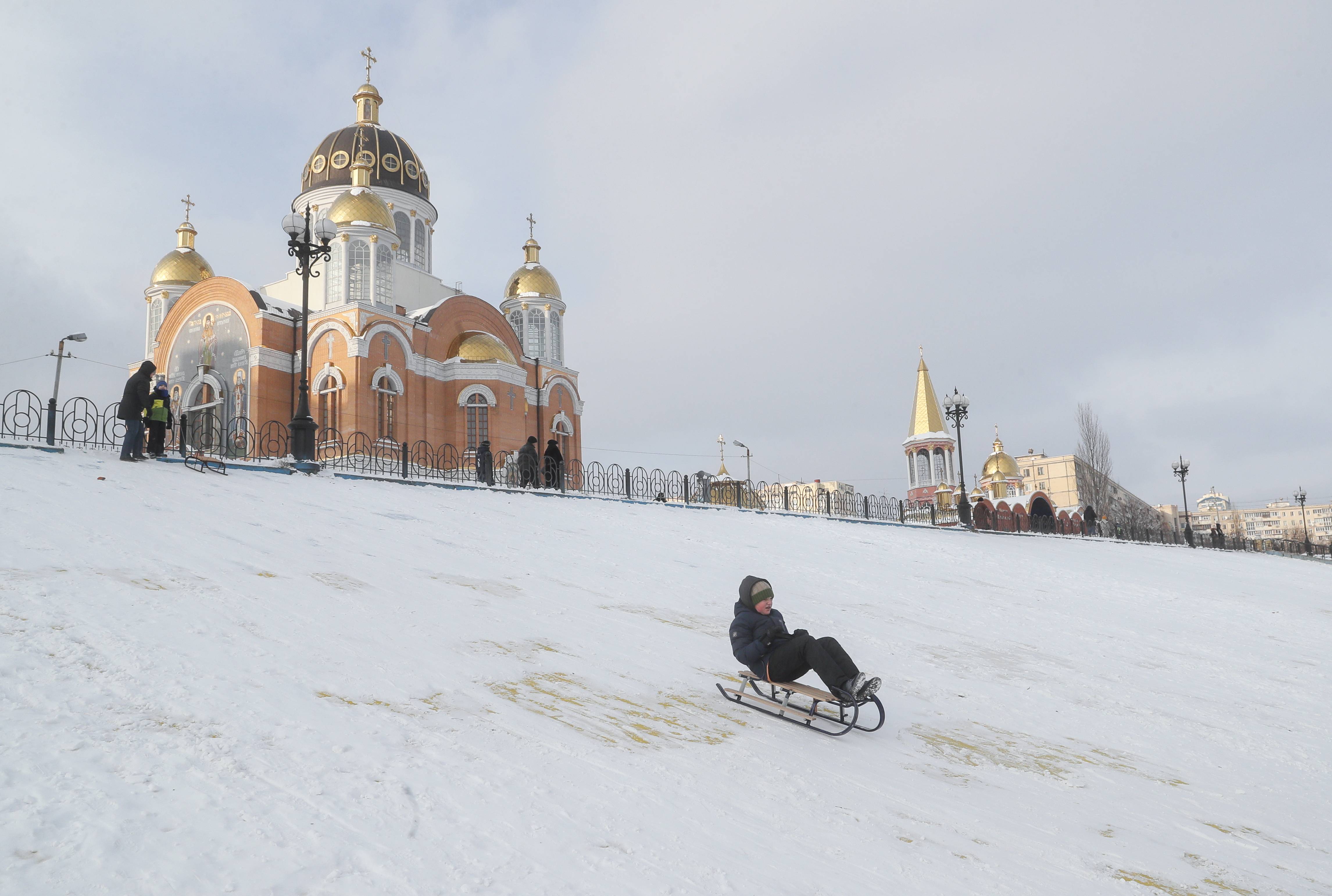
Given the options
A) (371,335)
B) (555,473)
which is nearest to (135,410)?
(555,473)

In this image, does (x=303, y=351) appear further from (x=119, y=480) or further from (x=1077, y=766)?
(x=1077, y=766)

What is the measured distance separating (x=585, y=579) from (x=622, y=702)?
408cm

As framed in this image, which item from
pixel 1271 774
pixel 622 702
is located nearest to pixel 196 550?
pixel 622 702

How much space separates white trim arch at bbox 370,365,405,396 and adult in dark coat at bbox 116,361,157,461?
13705 mm

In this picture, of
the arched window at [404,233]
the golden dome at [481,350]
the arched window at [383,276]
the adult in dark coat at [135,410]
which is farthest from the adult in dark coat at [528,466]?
the arched window at [404,233]

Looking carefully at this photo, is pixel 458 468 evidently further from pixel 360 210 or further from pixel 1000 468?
pixel 1000 468

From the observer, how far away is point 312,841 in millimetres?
3115

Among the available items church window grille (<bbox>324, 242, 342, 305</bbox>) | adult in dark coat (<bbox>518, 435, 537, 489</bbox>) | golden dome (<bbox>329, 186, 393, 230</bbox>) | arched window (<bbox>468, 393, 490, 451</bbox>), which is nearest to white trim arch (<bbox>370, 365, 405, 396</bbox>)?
arched window (<bbox>468, 393, 490, 451</bbox>)

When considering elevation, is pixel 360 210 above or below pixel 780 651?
above

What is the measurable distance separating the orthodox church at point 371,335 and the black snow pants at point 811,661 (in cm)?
2077

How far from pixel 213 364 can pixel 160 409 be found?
1470cm

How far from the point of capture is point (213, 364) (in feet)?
86.6

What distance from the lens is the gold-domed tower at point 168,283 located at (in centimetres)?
3123

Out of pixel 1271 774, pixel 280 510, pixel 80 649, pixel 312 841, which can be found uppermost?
pixel 280 510
